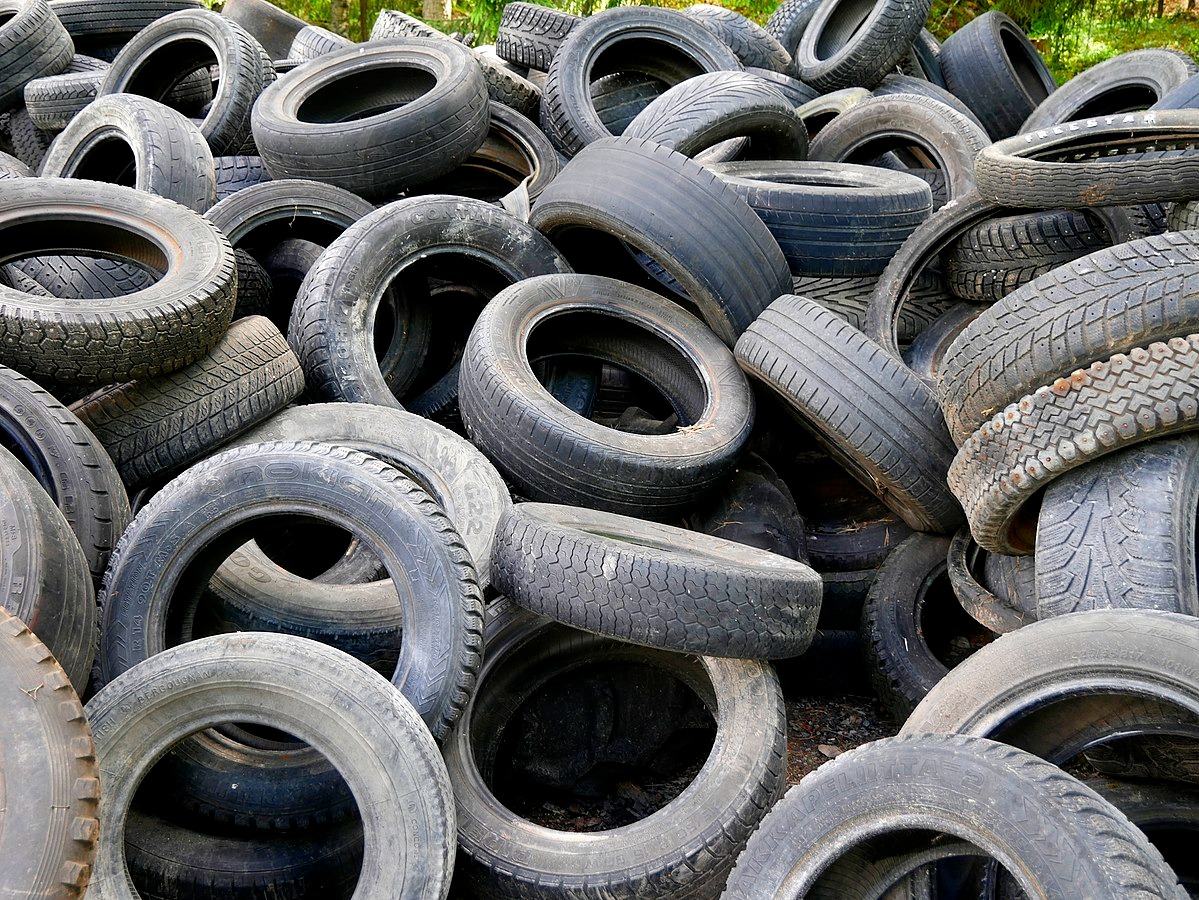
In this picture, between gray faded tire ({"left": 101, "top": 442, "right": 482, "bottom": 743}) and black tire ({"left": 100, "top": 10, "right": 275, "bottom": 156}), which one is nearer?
gray faded tire ({"left": 101, "top": 442, "right": 482, "bottom": 743})

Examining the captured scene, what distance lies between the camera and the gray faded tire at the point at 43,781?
7.16 feet

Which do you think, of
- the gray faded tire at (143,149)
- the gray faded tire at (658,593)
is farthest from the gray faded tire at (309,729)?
the gray faded tire at (143,149)

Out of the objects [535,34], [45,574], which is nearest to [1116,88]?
[535,34]

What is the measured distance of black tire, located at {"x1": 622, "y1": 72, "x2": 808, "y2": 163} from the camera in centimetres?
535

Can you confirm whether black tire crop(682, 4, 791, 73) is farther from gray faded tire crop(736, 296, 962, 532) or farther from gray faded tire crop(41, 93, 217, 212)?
gray faded tire crop(736, 296, 962, 532)

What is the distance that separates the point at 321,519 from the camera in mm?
3434

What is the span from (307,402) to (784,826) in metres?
3.15

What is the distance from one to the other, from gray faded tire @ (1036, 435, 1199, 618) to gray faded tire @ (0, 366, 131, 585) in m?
3.10

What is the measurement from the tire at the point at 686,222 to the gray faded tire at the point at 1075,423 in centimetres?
150

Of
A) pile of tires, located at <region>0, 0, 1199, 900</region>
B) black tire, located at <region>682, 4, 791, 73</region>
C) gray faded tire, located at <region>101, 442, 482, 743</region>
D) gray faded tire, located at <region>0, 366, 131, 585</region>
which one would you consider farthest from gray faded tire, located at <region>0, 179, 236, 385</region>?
black tire, located at <region>682, 4, 791, 73</region>

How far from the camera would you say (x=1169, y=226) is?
4.39 m

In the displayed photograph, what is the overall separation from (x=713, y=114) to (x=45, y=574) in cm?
385

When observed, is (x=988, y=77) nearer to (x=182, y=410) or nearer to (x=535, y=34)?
(x=535, y=34)

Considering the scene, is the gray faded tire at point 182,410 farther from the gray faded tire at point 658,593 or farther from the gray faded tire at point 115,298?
the gray faded tire at point 658,593
